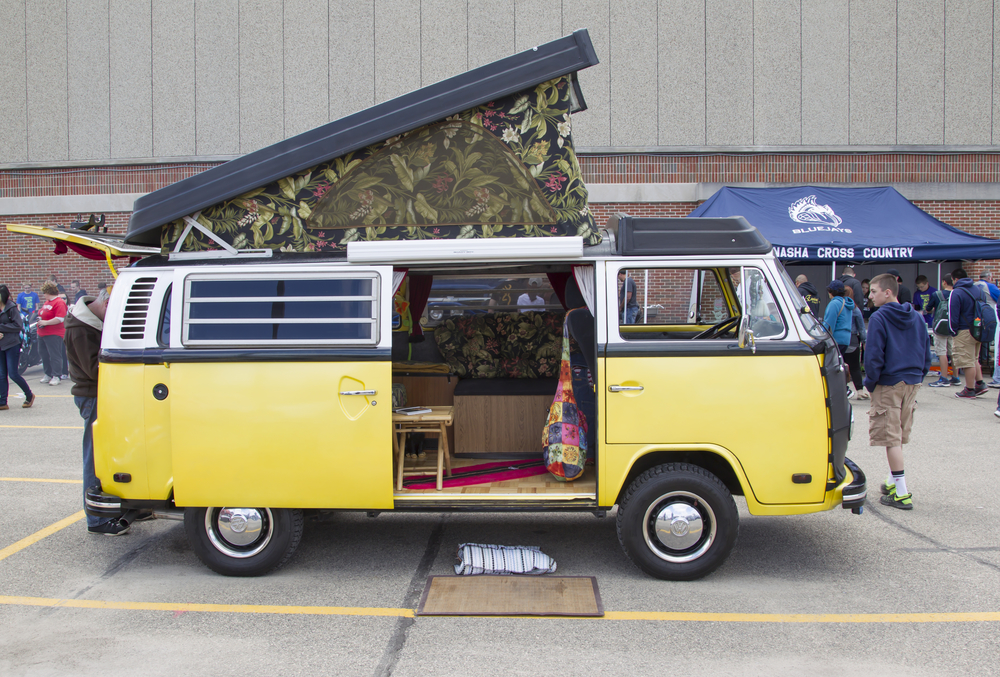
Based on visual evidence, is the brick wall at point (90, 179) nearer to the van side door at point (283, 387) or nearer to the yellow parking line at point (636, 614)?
the van side door at point (283, 387)

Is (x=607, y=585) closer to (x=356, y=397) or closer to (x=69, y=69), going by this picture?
(x=356, y=397)

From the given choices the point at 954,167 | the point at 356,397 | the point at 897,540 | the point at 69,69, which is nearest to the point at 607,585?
the point at 356,397

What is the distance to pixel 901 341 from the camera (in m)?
6.05

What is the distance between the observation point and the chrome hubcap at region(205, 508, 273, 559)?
4812 millimetres

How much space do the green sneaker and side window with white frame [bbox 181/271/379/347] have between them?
4.80 m

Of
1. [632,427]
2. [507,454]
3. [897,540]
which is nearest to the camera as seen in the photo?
[632,427]

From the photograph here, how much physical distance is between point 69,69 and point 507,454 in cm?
1620

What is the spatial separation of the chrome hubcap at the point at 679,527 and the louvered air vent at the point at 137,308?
140 inches

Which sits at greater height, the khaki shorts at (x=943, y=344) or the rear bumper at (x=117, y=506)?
the khaki shorts at (x=943, y=344)

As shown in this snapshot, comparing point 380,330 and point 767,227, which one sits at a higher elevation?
point 767,227

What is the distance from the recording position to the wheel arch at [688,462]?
474 centimetres

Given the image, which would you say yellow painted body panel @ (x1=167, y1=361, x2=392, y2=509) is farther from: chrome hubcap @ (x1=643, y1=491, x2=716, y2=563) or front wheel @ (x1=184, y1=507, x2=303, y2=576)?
chrome hubcap @ (x1=643, y1=491, x2=716, y2=563)

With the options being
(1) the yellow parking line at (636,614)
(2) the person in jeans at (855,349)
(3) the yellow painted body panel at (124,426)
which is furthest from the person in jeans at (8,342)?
(2) the person in jeans at (855,349)

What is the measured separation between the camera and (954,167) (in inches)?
619
